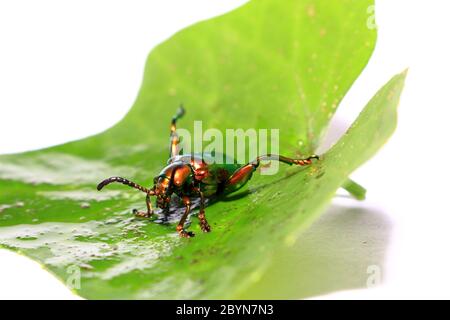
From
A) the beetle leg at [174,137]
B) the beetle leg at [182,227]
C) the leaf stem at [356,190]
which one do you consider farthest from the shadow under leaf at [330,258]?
the beetle leg at [174,137]

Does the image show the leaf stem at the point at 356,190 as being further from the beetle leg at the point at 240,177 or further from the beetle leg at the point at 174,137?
the beetle leg at the point at 174,137

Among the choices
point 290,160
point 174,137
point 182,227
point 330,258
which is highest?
point 174,137

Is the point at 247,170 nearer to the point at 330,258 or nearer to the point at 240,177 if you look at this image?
the point at 240,177

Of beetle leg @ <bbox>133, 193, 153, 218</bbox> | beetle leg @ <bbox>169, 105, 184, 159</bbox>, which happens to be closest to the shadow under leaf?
beetle leg @ <bbox>133, 193, 153, 218</bbox>

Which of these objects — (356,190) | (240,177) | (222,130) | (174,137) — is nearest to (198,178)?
(240,177)

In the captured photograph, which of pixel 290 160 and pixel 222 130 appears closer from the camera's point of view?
pixel 290 160

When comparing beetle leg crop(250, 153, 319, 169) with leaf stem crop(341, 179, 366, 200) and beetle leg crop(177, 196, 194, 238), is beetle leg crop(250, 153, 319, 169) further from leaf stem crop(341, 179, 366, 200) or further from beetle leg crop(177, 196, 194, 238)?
leaf stem crop(341, 179, 366, 200)
